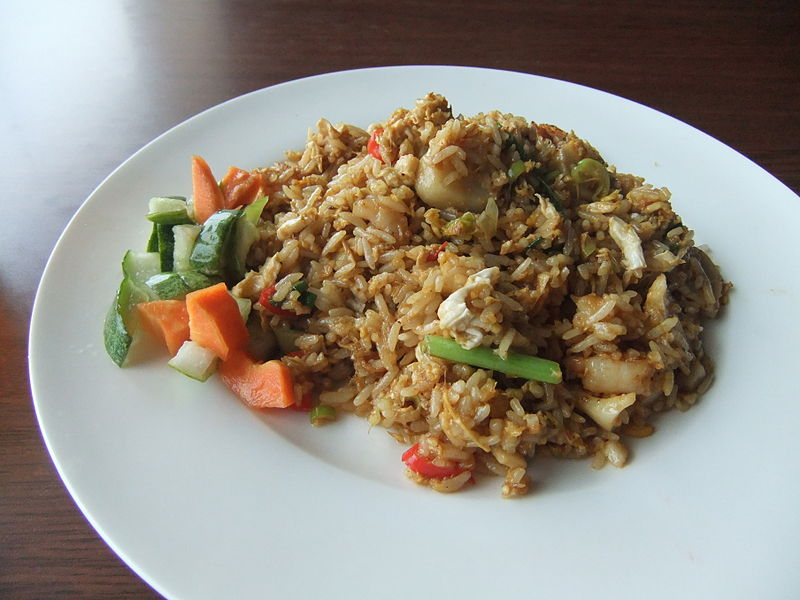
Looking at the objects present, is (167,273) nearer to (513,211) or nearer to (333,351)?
(333,351)

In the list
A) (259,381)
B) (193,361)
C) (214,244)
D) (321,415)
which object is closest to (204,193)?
(214,244)

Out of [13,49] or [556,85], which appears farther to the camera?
[13,49]

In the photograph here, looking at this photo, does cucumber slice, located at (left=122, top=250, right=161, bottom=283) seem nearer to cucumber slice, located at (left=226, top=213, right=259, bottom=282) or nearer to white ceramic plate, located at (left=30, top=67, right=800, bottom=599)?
white ceramic plate, located at (left=30, top=67, right=800, bottom=599)

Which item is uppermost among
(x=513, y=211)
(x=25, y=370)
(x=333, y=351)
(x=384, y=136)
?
(x=384, y=136)

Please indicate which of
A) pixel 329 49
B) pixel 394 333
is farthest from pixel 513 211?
pixel 329 49

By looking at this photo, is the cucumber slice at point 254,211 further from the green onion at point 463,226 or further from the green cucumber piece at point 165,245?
the green onion at point 463,226

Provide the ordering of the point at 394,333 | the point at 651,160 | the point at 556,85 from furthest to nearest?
the point at 556,85
the point at 651,160
the point at 394,333

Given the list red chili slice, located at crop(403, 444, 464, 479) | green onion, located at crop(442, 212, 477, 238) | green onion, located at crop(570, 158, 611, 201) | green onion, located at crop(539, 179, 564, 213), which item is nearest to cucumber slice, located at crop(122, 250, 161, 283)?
green onion, located at crop(442, 212, 477, 238)

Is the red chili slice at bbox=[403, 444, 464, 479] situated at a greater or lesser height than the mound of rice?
lesser
